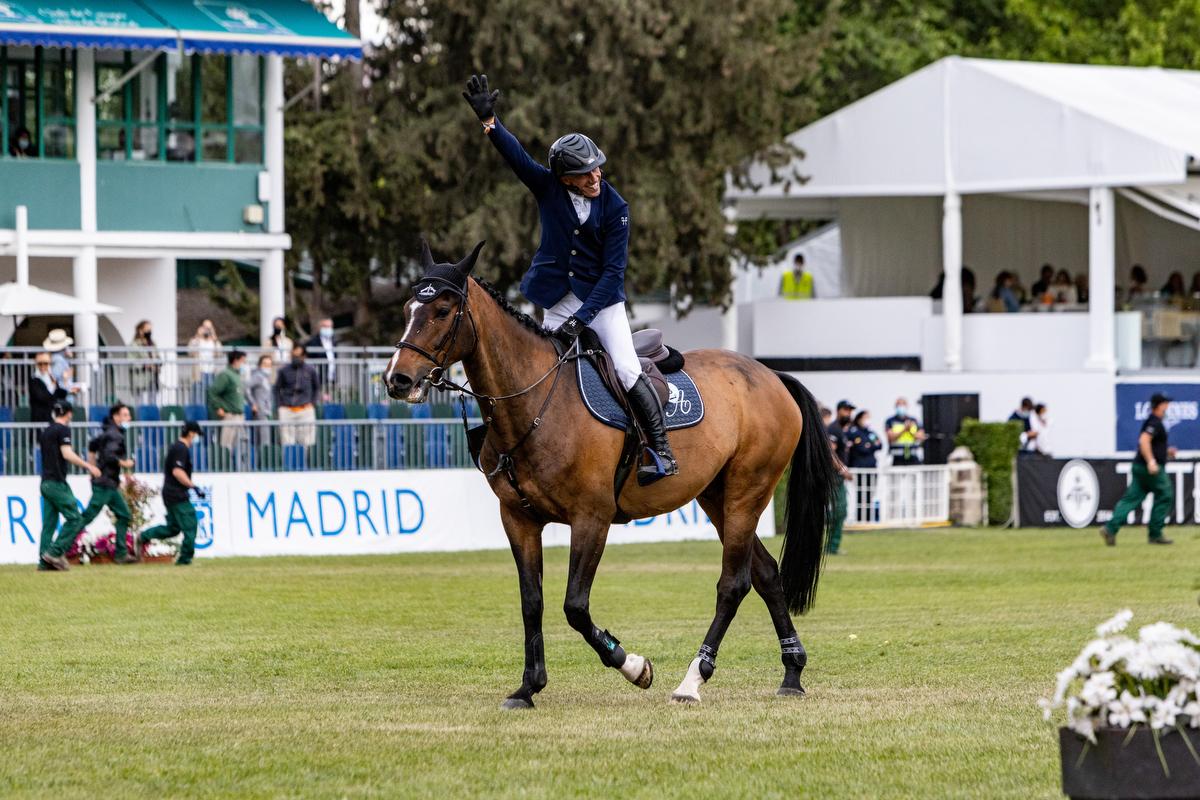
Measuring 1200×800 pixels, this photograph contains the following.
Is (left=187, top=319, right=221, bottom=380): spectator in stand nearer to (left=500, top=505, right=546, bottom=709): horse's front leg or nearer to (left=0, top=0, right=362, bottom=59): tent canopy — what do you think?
(left=0, top=0, right=362, bottom=59): tent canopy

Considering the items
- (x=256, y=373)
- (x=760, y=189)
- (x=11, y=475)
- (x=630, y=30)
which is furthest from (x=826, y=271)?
(x=11, y=475)

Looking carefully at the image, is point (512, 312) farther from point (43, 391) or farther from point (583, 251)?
point (43, 391)

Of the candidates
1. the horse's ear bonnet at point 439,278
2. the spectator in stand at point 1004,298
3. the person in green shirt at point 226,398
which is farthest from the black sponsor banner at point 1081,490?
the horse's ear bonnet at point 439,278

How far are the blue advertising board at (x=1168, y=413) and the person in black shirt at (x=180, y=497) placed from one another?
747 inches

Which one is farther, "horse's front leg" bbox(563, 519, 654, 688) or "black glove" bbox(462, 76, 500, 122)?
"black glove" bbox(462, 76, 500, 122)

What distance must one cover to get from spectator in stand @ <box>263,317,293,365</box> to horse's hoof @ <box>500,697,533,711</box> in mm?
17319

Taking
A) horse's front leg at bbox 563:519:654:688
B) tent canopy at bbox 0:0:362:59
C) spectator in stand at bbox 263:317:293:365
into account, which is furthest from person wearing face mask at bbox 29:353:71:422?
horse's front leg at bbox 563:519:654:688

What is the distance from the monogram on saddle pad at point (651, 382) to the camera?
36.0ft

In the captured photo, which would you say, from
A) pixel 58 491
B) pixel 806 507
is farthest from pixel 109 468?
pixel 806 507

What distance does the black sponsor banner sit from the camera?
31375 millimetres

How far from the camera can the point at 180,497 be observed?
2281 cm

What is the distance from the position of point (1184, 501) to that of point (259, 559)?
15.3 meters

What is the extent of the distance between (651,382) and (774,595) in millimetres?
1582

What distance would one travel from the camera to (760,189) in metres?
39.7
